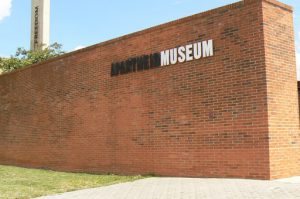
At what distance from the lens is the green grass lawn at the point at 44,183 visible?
10.4m

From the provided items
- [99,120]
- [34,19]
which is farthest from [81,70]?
[34,19]

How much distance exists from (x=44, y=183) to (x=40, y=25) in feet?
83.3

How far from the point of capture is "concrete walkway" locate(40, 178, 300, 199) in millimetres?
8359

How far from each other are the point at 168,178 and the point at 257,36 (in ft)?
14.0

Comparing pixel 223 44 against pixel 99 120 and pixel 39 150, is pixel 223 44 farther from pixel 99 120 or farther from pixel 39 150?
pixel 39 150

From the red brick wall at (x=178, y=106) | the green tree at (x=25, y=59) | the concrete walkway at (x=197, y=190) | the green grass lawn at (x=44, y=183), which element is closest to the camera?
the concrete walkway at (x=197, y=190)

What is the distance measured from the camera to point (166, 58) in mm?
12250

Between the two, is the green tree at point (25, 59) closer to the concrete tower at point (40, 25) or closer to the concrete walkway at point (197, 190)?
the concrete tower at point (40, 25)

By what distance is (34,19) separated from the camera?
119ft

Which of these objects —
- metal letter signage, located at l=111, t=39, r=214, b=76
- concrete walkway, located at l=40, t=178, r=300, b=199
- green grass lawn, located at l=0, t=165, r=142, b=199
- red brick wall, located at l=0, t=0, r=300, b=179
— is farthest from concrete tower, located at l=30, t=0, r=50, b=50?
concrete walkway, located at l=40, t=178, r=300, b=199

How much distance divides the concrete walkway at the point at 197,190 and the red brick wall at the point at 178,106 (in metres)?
0.63

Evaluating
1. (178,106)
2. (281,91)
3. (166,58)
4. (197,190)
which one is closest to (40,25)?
(166,58)

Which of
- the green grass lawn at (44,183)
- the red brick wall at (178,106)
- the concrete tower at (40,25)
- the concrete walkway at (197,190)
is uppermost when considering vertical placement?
the concrete tower at (40,25)

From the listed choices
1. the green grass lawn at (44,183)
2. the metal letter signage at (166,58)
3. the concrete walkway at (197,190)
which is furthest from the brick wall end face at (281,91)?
the green grass lawn at (44,183)
